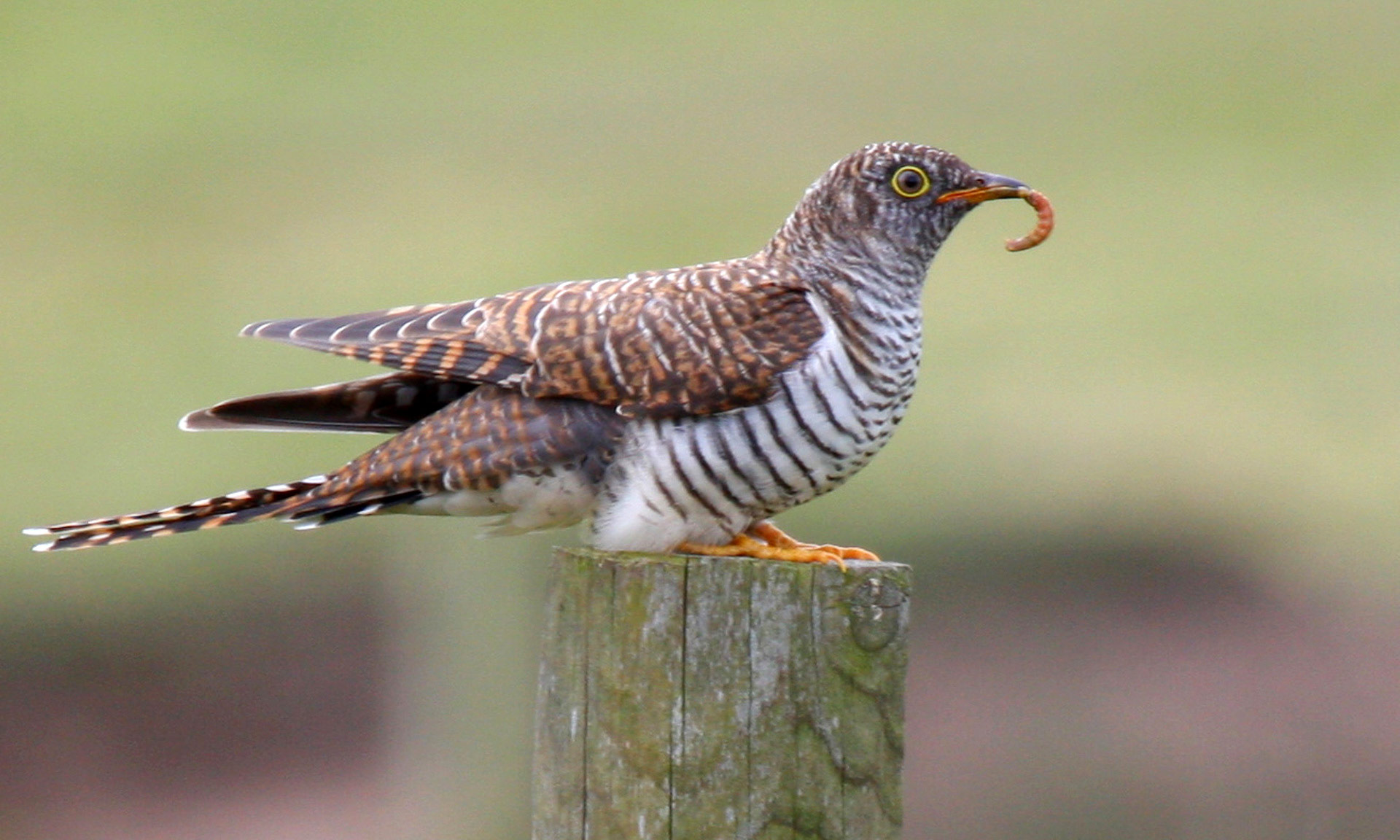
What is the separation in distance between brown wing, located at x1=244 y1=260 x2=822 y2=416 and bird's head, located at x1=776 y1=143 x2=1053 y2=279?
0.23 metres

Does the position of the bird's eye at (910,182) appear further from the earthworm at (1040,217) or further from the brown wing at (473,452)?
the brown wing at (473,452)

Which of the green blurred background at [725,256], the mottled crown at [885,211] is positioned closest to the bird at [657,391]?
the mottled crown at [885,211]

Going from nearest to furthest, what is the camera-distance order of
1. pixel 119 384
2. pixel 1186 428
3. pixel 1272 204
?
1. pixel 1186 428
2. pixel 119 384
3. pixel 1272 204

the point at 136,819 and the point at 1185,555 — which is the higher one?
the point at 1185,555

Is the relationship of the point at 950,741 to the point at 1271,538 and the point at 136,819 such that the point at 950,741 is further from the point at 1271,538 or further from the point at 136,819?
the point at 136,819

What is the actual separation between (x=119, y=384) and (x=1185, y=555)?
6086 millimetres

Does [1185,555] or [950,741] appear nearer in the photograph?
[950,741]

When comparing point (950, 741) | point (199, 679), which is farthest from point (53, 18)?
point (950, 741)

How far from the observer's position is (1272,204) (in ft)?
39.3

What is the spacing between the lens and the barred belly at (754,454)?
3441mm

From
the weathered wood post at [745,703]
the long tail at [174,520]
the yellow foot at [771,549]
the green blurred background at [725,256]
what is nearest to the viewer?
the weathered wood post at [745,703]

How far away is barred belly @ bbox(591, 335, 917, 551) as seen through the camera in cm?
344

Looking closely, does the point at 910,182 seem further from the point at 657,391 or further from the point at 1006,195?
the point at 657,391

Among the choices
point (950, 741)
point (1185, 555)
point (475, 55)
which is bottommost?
point (950, 741)
